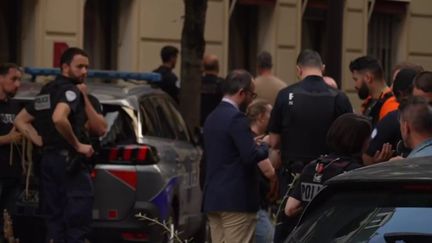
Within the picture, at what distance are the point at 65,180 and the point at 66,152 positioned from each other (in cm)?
24

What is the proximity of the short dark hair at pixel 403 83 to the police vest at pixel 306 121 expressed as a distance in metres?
0.61

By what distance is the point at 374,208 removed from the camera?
584 cm

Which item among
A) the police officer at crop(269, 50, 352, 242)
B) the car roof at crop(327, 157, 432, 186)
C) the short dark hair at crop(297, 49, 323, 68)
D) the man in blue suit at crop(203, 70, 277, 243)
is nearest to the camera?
the car roof at crop(327, 157, 432, 186)

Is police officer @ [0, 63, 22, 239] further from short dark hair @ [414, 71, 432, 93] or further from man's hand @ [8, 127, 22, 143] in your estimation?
short dark hair @ [414, 71, 432, 93]

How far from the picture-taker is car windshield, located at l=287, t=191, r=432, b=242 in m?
5.60

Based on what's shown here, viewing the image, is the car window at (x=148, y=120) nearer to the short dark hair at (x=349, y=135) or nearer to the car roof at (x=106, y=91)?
the car roof at (x=106, y=91)

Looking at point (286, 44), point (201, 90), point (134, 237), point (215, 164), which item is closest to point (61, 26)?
point (201, 90)

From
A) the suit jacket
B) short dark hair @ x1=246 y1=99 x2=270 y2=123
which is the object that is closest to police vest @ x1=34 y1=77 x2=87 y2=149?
short dark hair @ x1=246 y1=99 x2=270 y2=123

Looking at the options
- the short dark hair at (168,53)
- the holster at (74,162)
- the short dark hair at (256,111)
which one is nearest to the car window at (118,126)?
the holster at (74,162)

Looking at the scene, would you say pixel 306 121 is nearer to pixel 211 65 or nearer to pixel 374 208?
pixel 374 208

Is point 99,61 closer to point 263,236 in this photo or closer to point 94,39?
point 94,39

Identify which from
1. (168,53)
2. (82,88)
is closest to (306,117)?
(82,88)

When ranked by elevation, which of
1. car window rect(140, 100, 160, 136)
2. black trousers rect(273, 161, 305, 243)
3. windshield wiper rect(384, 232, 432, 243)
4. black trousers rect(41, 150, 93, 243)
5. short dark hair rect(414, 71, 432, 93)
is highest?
short dark hair rect(414, 71, 432, 93)

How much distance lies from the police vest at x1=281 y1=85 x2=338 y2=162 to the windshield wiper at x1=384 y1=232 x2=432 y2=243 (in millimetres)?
5285
